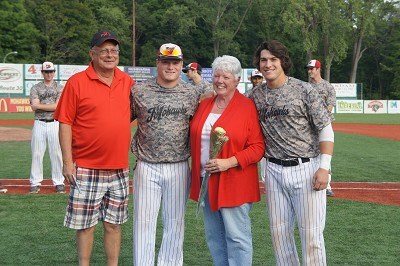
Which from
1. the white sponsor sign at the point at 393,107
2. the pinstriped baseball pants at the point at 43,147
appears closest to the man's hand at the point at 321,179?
the pinstriped baseball pants at the point at 43,147

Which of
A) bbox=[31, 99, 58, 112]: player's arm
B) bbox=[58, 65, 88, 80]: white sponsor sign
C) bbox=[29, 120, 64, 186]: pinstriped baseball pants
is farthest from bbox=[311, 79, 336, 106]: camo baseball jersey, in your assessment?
bbox=[58, 65, 88, 80]: white sponsor sign

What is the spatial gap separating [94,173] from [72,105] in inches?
23.2

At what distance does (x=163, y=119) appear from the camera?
15.9ft

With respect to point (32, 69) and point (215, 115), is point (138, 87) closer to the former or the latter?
point (215, 115)

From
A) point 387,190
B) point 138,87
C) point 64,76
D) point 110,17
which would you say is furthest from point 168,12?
point 138,87

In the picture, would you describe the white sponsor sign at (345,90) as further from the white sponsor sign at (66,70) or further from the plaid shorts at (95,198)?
the plaid shorts at (95,198)

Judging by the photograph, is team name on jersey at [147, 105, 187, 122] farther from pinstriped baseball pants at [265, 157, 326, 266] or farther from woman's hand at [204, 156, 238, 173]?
pinstriped baseball pants at [265, 157, 326, 266]

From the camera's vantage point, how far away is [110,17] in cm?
Answer: 6253

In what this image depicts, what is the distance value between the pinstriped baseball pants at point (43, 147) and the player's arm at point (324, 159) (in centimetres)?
618

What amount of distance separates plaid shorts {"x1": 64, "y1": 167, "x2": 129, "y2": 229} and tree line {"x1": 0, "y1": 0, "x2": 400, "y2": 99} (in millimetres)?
51084

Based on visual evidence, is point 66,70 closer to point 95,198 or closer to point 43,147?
point 43,147

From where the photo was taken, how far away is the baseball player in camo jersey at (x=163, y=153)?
16.0 ft

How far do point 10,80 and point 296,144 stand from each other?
42.8m

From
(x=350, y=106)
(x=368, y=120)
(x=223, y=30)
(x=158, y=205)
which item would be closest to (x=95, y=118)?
(x=158, y=205)
